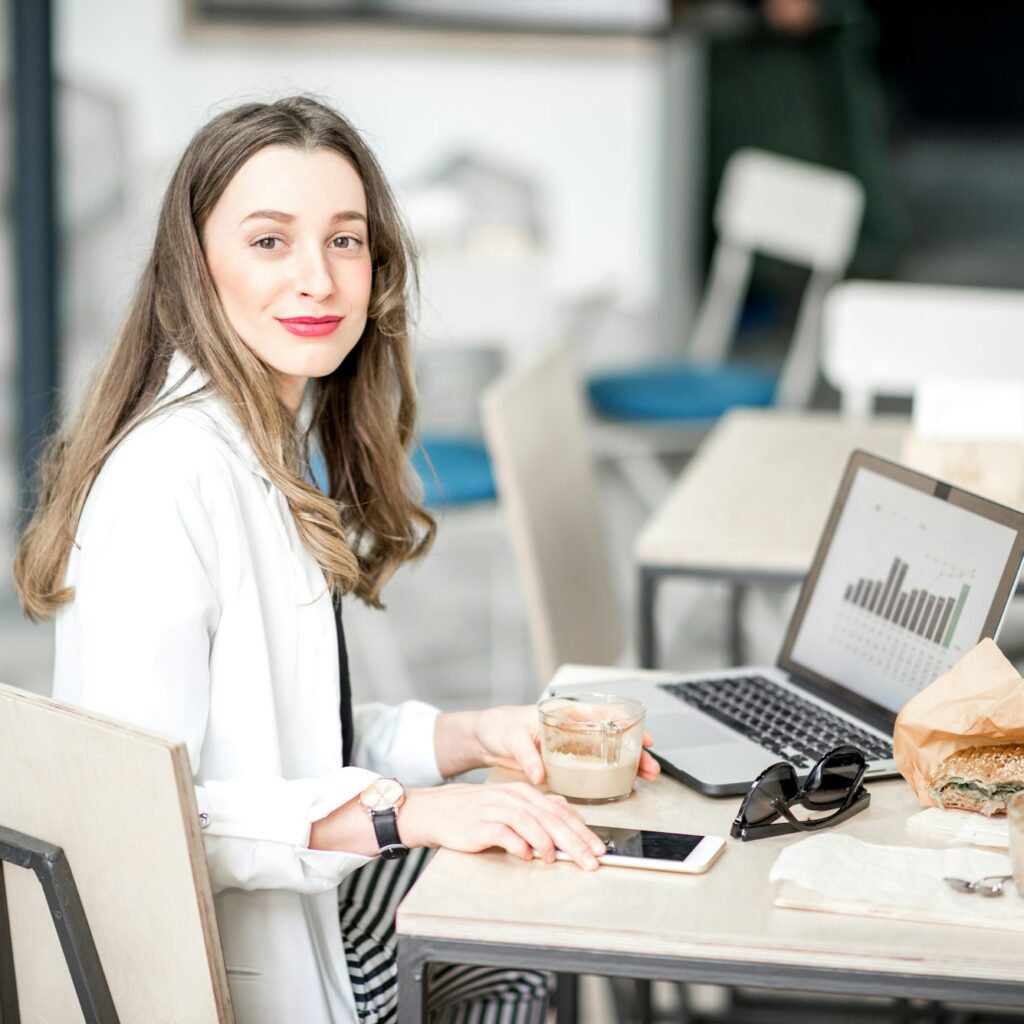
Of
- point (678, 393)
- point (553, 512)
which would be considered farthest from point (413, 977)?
point (678, 393)

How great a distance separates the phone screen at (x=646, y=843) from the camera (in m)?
1.15

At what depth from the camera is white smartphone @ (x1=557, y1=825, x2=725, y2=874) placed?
1.13 metres

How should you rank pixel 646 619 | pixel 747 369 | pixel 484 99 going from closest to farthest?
pixel 646 619
pixel 747 369
pixel 484 99

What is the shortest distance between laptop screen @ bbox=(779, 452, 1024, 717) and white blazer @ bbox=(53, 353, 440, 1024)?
1.55 feet

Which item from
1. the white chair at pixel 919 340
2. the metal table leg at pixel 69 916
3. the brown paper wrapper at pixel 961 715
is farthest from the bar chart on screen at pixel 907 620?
the white chair at pixel 919 340

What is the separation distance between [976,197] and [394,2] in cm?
622

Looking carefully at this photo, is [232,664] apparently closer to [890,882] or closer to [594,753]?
[594,753]

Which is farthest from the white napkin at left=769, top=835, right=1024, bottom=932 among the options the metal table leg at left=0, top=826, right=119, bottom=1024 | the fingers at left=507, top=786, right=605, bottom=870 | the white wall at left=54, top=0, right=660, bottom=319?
the white wall at left=54, top=0, right=660, bottom=319

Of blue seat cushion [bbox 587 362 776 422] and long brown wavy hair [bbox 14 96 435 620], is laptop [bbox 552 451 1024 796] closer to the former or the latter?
long brown wavy hair [bbox 14 96 435 620]

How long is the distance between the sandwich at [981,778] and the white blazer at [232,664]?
442 mm

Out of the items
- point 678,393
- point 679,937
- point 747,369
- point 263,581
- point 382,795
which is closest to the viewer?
point 679,937

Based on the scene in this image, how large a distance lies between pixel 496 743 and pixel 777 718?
Answer: 0.84 feet

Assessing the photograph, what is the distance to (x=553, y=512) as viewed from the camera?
7.54ft

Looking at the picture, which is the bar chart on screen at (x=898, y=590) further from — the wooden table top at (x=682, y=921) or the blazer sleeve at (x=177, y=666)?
the blazer sleeve at (x=177, y=666)
